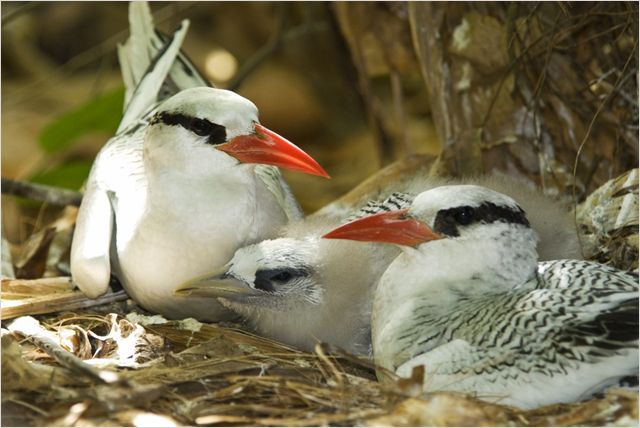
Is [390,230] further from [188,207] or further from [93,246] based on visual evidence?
[93,246]

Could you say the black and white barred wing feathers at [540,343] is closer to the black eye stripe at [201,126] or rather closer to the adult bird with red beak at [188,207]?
the adult bird with red beak at [188,207]

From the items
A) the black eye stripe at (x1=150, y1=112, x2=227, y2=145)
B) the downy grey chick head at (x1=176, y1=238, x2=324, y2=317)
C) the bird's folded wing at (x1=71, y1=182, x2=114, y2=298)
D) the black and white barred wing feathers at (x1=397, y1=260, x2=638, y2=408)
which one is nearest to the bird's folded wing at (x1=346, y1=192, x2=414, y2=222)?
the downy grey chick head at (x1=176, y1=238, x2=324, y2=317)

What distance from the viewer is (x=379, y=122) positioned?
22.0 ft

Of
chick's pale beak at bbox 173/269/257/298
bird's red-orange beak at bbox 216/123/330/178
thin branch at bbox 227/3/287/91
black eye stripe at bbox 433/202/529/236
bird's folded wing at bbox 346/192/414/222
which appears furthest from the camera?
thin branch at bbox 227/3/287/91

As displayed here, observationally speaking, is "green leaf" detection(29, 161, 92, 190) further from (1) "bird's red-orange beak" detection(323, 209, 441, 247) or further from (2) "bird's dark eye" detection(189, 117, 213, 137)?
(1) "bird's red-orange beak" detection(323, 209, 441, 247)

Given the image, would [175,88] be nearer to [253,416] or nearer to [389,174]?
[389,174]

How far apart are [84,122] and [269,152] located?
2.66 meters

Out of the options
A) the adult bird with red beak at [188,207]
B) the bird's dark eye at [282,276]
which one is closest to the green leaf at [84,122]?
the adult bird with red beak at [188,207]

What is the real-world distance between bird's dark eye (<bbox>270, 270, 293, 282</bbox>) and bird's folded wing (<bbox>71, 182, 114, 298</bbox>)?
2.65ft

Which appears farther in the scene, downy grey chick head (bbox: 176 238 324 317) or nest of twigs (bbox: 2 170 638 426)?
downy grey chick head (bbox: 176 238 324 317)

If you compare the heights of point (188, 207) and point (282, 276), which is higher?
point (188, 207)

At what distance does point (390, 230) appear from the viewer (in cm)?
375

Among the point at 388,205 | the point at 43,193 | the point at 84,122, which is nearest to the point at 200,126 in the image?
the point at 388,205

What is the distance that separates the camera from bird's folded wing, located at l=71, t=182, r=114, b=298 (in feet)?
14.3
